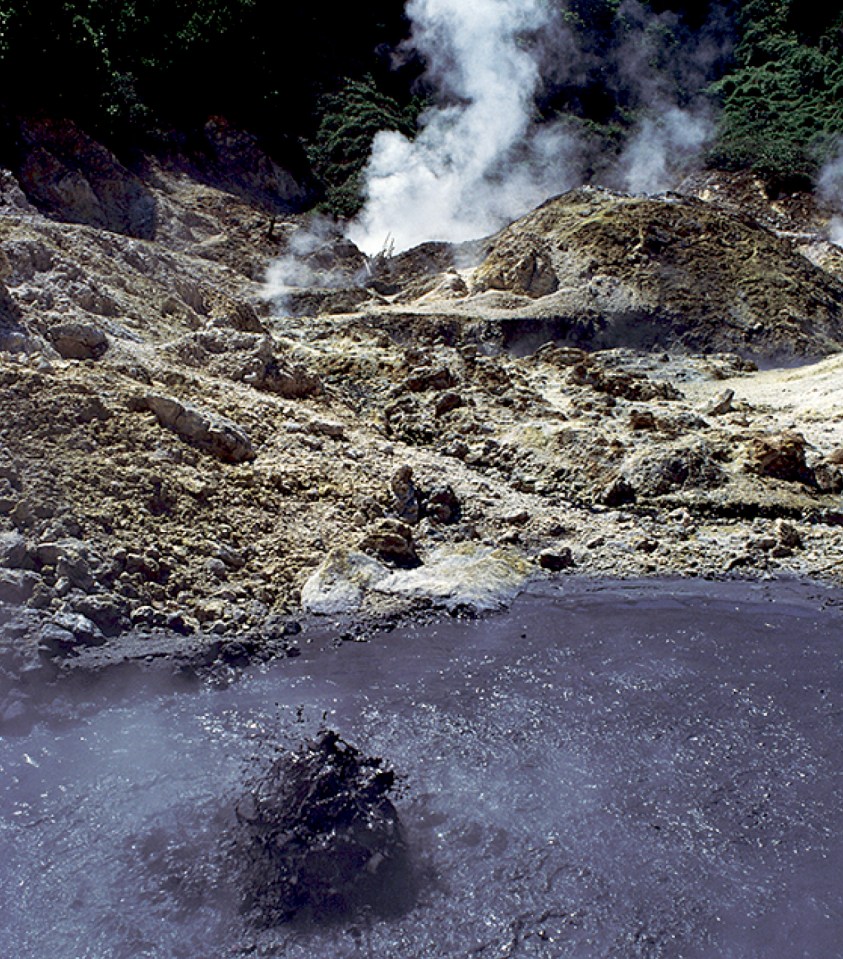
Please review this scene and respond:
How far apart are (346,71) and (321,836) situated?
128 ft

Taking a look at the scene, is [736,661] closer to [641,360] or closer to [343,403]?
[343,403]

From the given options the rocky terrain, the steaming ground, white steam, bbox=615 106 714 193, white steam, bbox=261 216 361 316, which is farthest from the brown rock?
white steam, bbox=615 106 714 193

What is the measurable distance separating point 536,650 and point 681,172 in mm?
33921

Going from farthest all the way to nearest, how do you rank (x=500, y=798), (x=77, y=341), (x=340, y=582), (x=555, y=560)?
(x=77, y=341)
(x=555, y=560)
(x=340, y=582)
(x=500, y=798)

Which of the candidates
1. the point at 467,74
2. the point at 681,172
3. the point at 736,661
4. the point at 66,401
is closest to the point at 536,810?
the point at 736,661

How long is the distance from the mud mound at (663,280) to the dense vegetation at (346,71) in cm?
1231

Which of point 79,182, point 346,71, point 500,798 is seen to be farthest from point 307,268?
point 500,798

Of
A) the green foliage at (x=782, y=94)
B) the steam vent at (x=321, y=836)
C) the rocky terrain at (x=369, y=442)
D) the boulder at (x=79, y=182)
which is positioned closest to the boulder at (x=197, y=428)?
the rocky terrain at (x=369, y=442)

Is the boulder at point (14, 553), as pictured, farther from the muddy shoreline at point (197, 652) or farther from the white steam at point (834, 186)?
the white steam at point (834, 186)

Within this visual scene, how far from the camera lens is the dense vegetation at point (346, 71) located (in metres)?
25.7

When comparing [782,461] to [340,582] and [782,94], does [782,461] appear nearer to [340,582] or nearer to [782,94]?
[340,582]

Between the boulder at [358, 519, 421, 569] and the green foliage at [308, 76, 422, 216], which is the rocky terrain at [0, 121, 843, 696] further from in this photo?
the green foliage at [308, 76, 422, 216]

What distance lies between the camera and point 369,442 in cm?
1168

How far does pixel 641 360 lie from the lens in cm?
1892
